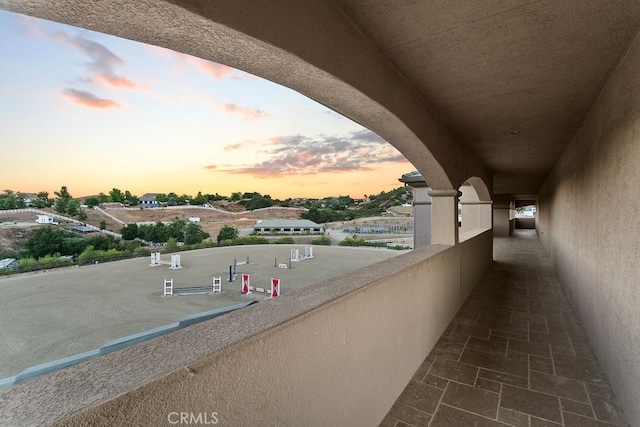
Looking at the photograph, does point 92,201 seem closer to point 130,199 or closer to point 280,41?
point 130,199

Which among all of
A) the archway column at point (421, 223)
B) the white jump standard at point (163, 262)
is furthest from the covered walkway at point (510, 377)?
the white jump standard at point (163, 262)

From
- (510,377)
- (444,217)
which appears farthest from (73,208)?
A: (510,377)

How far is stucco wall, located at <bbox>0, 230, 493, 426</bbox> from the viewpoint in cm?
68

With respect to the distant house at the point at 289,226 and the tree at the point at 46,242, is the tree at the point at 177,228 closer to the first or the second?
the distant house at the point at 289,226

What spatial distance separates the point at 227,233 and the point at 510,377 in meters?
49.8

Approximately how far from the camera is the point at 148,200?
41.3 metres

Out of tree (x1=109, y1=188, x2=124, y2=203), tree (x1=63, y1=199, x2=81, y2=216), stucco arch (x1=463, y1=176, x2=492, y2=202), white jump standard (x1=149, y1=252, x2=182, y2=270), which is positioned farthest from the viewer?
white jump standard (x1=149, y1=252, x2=182, y2=270)

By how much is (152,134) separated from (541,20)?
40.4 metres

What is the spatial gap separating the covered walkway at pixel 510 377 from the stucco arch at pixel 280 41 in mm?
2191

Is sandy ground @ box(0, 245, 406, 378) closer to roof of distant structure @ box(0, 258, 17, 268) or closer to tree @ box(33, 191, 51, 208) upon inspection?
roof of distant structure @ box(0, 258, 17, 268)

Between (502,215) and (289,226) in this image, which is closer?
(502,215)

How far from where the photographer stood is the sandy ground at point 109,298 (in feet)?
65.0

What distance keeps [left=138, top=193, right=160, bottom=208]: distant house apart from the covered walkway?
43856 mm

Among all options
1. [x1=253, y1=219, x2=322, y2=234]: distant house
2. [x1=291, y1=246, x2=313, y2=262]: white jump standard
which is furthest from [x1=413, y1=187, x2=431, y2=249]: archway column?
[x1=253, y1=219, x2=322, y2=234]: distant house
